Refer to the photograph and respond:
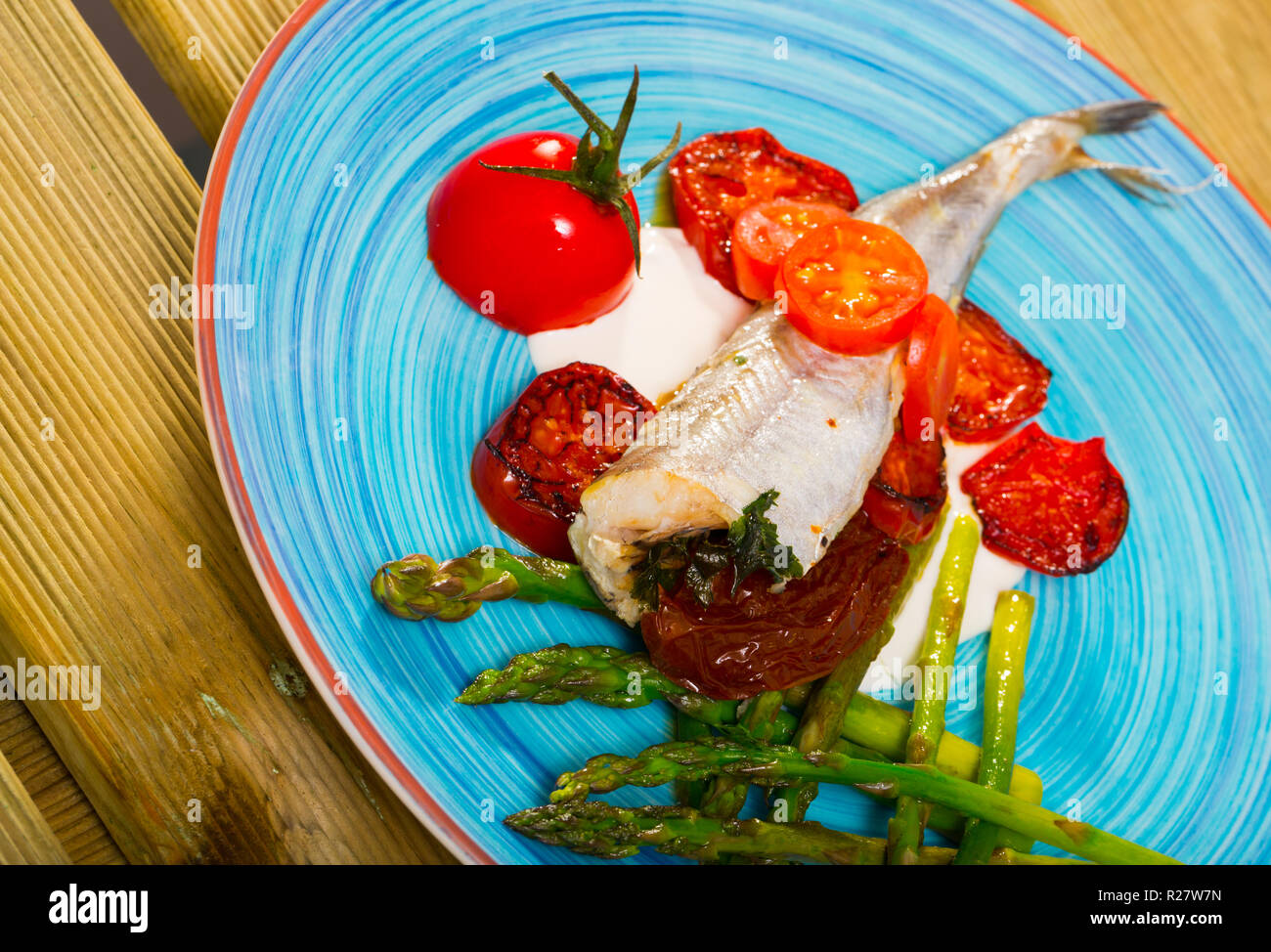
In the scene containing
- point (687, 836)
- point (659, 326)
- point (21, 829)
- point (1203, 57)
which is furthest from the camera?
point (1203, 57)

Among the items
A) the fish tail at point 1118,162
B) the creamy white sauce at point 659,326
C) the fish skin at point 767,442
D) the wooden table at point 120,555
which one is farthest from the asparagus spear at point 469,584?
the fish tail at point 1118,162

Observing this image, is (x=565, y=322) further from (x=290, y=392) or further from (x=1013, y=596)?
(x=1013, y=596)

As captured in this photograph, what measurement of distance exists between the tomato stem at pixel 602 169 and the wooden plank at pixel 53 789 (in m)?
1.81

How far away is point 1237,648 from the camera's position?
3.22 m

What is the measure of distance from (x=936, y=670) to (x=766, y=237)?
137 cm

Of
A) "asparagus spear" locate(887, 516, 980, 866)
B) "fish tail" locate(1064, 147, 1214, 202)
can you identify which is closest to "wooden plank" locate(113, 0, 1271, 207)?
"fish tail" locate(1064, 147, 1214, 202)

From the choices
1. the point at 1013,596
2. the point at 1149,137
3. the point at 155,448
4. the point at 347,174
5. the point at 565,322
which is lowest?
the point at 1013,596

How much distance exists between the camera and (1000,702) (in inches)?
116

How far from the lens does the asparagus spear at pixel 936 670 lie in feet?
8.83

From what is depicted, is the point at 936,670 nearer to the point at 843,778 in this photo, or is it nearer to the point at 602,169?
the point at 843,778

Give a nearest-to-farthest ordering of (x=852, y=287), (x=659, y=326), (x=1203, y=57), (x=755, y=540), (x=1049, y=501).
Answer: (x=755, y=540) < (x=852, y=287) < (x=659, y=326) < (x=1049, y=501) < (x=1203, y=57)

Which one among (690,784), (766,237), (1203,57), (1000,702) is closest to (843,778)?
(690,784)
